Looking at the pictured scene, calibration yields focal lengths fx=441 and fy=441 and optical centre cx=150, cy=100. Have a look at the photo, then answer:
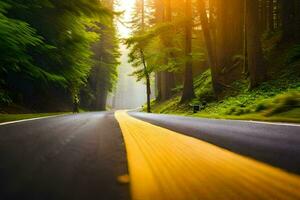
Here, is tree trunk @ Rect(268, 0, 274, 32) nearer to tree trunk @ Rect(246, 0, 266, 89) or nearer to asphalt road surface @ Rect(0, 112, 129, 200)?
tree trunk @ Rect(246, 0, 266, 89)

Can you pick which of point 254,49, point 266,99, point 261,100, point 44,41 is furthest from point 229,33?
point 44,41

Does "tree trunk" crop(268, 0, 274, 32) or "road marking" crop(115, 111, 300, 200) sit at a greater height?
"tree trunk" crop(268, 0, 274, 32)

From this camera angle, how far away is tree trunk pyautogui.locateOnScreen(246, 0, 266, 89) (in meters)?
22.7

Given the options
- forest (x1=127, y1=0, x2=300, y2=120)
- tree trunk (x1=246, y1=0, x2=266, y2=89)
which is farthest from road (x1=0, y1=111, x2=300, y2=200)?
tree trunk (x1=246, y1=0, x2=266, y2=89)

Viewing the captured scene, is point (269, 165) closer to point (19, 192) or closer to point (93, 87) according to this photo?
point (19, 192)

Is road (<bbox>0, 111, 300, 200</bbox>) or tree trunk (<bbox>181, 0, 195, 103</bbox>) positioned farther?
tree trunk (<bbox>181, 0, 195, 103</bbox>)

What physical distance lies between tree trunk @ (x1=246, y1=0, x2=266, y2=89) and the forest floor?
0.57 metres

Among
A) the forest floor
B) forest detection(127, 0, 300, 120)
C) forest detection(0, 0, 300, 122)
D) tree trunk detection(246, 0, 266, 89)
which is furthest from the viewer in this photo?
tree trunk detection(246, 0, 266, 89)

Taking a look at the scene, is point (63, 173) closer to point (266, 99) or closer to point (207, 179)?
point (207, 179)

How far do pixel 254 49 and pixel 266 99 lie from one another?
16.5 feet

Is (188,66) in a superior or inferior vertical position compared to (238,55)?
inferior

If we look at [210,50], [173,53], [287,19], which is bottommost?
[210,50]

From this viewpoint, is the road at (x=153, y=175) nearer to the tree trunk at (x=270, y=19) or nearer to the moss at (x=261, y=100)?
the moss at (x=261, y=100)

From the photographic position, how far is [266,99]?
1866 cm
